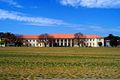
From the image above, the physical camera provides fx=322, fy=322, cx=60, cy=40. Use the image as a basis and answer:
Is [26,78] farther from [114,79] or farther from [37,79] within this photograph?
[114,79]

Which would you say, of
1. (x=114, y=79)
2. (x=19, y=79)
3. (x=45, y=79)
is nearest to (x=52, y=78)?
(x=45, y=79)

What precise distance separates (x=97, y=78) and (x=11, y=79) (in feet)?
15.6

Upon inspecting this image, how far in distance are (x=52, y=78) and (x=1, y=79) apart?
2820mm

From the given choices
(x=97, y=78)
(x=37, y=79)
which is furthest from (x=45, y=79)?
(x=97, y=78)

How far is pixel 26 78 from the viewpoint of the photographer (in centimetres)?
1747

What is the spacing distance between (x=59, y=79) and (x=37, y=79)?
1176mm

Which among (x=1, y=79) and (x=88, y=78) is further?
(x=88, y=78)

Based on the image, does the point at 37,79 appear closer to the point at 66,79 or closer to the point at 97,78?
the point at 66,79

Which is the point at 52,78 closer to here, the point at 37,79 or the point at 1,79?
the point at 37,79

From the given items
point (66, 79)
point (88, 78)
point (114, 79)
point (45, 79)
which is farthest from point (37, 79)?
point (114, 79)

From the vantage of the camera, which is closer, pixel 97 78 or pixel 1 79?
pixel 1 79

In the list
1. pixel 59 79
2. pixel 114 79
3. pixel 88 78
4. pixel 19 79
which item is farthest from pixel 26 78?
pixel 114 79

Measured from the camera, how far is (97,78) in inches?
707

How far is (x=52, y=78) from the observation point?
17.8 metres
